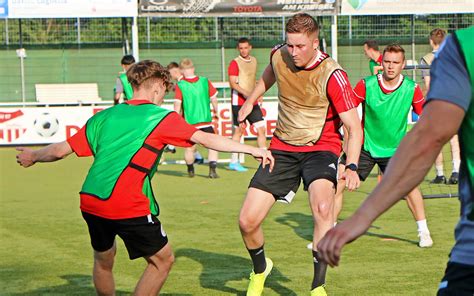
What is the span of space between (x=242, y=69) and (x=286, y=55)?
940 centimetres

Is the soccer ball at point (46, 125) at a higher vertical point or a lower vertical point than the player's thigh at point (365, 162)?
lower

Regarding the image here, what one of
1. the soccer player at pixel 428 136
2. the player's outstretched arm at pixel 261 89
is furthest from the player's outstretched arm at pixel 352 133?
the soccer player at pixel 428 136

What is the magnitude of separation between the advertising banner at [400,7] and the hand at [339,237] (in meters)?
20.6

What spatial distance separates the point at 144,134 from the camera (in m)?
5.77

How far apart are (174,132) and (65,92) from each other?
21182 millimetres

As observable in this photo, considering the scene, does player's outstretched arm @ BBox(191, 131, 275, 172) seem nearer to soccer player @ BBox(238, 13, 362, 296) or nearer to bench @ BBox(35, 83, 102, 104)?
soccer player @ BBox(238, 13, 362, 296)

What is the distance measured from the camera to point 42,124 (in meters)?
22.9

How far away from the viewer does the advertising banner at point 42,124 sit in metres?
22.8

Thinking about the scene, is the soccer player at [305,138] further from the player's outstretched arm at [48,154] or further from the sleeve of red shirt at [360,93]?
the sleeve of red shirt at [360,93]

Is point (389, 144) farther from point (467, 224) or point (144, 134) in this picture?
point (467, 224)

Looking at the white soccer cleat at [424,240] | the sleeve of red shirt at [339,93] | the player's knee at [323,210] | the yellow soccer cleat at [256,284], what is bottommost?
the white soccer cleat at [424,240]

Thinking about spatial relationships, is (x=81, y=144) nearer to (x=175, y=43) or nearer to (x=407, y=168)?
(x=407, y=168)

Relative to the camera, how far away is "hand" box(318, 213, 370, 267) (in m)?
3.00

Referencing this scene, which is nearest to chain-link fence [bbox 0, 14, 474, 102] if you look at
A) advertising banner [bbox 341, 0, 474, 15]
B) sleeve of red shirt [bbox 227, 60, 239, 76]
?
advertising banner [bbox 341, 0, 474, 15]
